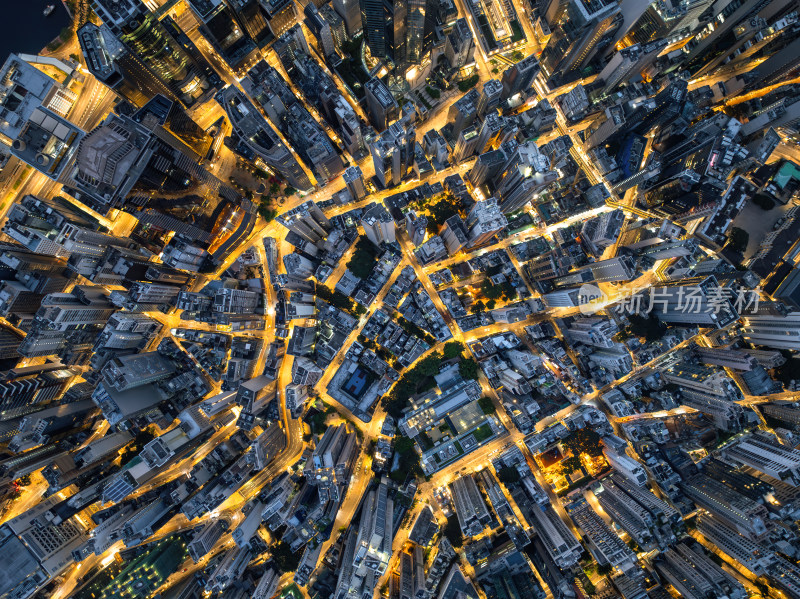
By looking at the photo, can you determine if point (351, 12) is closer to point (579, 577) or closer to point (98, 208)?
point (98, 208)

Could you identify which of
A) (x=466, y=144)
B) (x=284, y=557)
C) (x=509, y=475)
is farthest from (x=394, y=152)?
(x=284, y=557)

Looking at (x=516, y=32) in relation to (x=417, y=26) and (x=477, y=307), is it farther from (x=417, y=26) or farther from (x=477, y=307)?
(x=477, y=307)

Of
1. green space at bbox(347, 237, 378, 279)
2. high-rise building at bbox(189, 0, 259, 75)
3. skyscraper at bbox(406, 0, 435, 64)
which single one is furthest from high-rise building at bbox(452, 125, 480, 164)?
high-rise building at bbox(189, 0, 259, 75)

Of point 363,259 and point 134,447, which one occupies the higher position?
point 363,259

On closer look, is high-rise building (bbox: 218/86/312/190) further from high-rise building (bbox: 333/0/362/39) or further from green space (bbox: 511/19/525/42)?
green space (bbox: 511/19/525/42)

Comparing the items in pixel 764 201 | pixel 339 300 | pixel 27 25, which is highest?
pixel 27 25

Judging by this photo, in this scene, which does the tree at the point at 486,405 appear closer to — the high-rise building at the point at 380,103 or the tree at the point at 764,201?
the high-rise building at the point at 380,103
